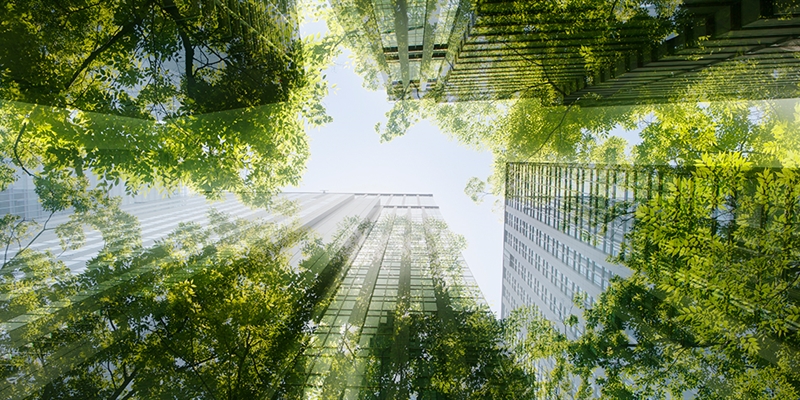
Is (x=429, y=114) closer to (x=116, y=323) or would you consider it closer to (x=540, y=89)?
(x=540, y=89)

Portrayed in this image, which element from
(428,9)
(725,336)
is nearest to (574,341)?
(725,336)

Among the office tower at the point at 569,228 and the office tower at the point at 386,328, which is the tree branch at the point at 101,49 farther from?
the office tower at the point at 569,228

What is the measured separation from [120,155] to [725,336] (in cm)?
1320

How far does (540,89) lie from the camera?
40.7 feet

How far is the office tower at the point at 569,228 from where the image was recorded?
543 inches

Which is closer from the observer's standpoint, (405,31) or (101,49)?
(101,49)

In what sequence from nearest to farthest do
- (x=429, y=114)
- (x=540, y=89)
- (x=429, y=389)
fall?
1. (x=429, y=389)
2. (x=540, y=89)
3. (x=429, y=114)

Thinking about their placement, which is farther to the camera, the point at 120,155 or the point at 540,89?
the point at 540,89

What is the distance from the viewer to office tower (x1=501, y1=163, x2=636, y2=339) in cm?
1379

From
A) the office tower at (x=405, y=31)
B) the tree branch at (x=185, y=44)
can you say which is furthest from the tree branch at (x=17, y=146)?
the office tower at (x=405, y=31)

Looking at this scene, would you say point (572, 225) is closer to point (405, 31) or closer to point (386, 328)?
point (386, 328)

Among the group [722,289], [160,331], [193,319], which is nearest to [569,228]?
[722,289]

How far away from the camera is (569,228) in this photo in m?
24.2

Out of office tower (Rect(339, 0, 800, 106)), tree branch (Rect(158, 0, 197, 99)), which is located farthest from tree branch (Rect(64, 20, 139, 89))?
office tower (Rect(339, 0, 800, 106))
